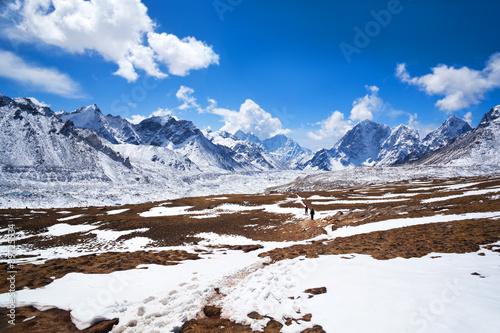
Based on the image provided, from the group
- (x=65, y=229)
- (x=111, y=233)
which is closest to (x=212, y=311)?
(x=111, y=233)

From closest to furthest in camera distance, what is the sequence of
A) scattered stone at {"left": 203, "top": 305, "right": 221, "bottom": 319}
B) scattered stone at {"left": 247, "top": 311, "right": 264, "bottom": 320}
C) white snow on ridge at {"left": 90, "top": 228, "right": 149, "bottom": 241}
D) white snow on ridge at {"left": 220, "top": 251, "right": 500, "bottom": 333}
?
white snow on ridge at {"left": 220, "top": 251, "right": 500, "bottom": 333}
scattered stone at {"left": 247, "top": 311, "right": 264, "bottom": 320}
scattered stone at {"left": 203, "top": 305, "right": 221, "bottom": 319}
white snow on ridge at {"left": 90, "top": 228, "right": 149, "bottom": 241}

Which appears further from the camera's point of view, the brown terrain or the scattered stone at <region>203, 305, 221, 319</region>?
the scattered stone at <region>203, 305, 221, 319</region>

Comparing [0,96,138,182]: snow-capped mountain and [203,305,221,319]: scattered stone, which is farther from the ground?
[0,96,138,182]: snow-capped mountain

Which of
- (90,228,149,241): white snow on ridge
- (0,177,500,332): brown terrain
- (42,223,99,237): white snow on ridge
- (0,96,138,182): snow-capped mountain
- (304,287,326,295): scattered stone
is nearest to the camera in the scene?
(0,177,500,332): brown terrain

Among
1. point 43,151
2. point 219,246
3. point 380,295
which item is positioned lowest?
point 219,246

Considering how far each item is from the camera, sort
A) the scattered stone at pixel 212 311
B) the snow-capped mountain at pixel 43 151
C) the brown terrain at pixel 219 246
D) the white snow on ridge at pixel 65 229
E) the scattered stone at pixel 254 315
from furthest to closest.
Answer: the snow-capped mountain at pixel 43 151
the white snow on ridge at pixel 65 229
the scattered stone at pixel 212 311
the scattered stone at pixel 254 315
the brown terrain at pixel 219 246

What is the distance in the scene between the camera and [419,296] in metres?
6.83

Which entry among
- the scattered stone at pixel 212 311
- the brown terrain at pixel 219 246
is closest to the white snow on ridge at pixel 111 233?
the brown terrain at pixel 219 246

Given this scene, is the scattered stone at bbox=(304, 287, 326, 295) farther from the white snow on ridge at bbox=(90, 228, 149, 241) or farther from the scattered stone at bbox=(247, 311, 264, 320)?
the white snow on ridge at bbox=(90, 228, 149, 241)

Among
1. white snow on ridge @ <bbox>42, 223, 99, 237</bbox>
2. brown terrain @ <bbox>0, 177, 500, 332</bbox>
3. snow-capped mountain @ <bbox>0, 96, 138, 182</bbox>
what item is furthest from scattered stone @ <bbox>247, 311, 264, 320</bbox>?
snow-capped mountain @ <bbox>0, 96, 138, 182</bbox>

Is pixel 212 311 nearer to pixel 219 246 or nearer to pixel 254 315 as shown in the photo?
pixel 254 315

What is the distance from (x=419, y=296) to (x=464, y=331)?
1.87 metres

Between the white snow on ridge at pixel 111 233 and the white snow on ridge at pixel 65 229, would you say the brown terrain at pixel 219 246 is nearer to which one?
the white snow on ridge at pixel 111 233

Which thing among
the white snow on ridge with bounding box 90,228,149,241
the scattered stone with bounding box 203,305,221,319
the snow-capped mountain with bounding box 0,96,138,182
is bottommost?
the white snow on ridge with bounding box 90,228,149,241
